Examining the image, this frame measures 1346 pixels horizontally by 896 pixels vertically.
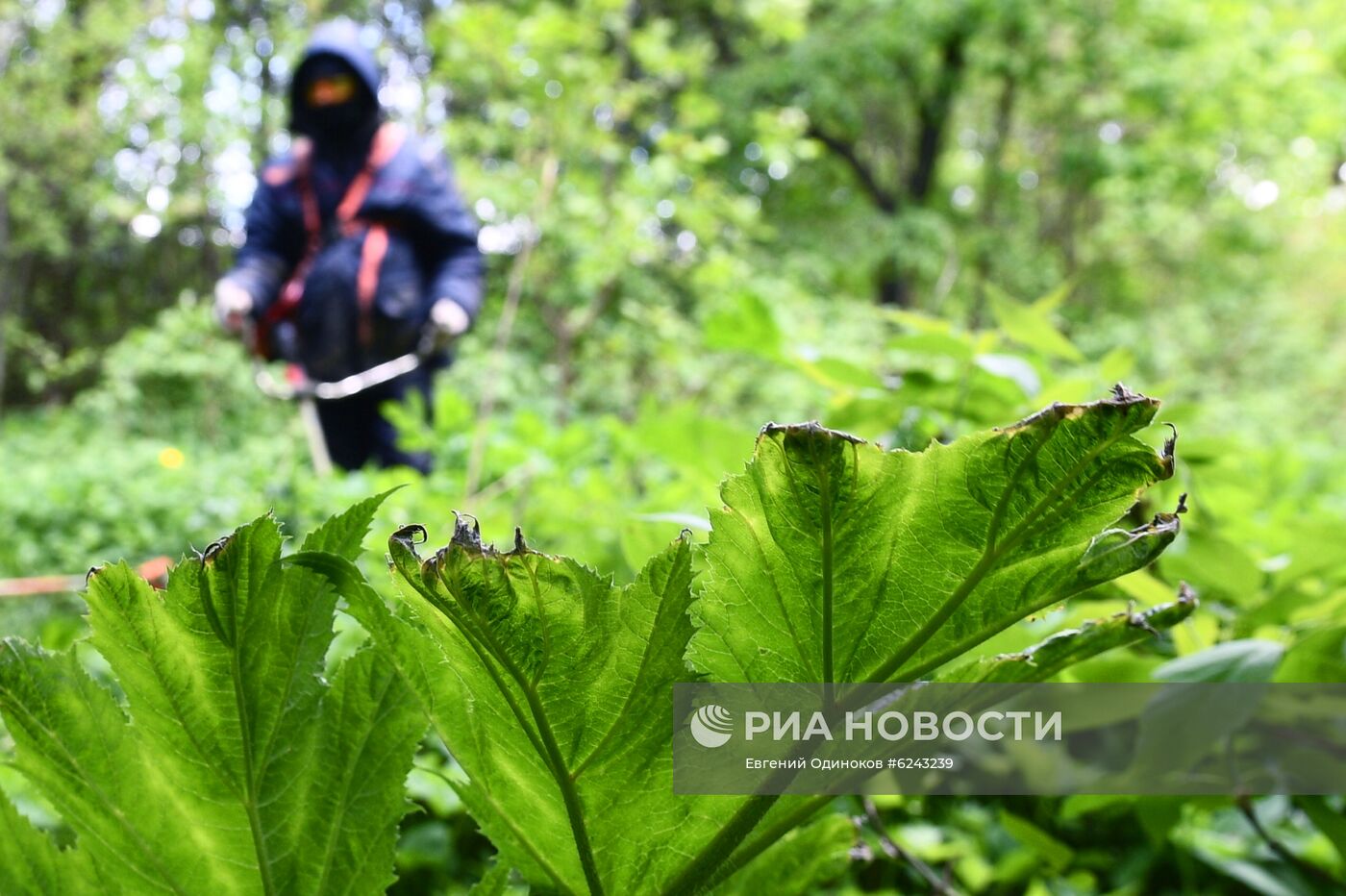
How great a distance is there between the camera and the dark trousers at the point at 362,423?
9.04 feet

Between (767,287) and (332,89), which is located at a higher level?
(767,287)

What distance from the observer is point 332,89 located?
2.77 m

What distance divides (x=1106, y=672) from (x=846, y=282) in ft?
27.6

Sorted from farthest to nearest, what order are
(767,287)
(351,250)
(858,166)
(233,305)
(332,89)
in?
(858,166) < (767,287) < (332,89) < (351,250) < (233,305)

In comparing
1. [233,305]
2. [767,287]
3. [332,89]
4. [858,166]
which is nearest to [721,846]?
[233,305]

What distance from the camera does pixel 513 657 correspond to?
0.51ft

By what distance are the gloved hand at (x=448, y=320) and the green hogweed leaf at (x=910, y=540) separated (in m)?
2.38

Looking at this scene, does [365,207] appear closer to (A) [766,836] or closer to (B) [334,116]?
(B) [334,116]

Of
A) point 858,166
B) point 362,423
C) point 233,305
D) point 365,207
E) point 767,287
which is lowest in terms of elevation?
point 362,423

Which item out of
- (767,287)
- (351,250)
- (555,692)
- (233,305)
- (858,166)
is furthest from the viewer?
(858,166)

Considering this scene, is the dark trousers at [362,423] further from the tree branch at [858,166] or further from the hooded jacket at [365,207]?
the tree branch at [858,166]

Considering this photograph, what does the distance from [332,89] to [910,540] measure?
9.69 feet

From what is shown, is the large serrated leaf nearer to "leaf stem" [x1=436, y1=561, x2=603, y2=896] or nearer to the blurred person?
"leaf stem" [x1=436, y1=561, x2=603, y2=896]

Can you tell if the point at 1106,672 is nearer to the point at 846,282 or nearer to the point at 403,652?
the point at 403,652
